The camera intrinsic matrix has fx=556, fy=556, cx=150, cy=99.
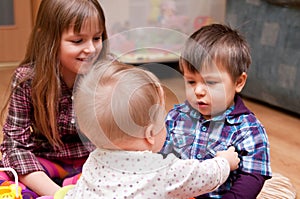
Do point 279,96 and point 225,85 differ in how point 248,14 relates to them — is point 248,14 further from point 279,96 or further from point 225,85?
point 225,85

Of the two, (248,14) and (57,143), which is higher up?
(248,14)

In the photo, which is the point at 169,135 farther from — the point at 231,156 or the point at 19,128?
the point at 19,128

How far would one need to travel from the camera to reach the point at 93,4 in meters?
1.35

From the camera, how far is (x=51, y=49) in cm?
135

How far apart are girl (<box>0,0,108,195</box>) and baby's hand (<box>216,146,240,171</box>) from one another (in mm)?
397

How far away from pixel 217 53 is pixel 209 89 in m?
0.08

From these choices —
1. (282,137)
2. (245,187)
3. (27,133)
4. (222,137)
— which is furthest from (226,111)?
(282,137)

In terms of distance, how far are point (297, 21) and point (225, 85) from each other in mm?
1130

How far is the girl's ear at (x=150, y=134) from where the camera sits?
0.91 meters

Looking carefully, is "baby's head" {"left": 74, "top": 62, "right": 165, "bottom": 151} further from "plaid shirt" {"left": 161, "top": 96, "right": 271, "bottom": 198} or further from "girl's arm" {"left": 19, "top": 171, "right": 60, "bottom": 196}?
"girl's arm" {"left": 19, "top": 171, "right": 60, "bottom": 196}

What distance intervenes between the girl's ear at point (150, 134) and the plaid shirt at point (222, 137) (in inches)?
6.7

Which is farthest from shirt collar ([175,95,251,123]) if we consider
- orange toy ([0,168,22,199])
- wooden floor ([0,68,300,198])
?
wooden floor ([0,68,300,198])

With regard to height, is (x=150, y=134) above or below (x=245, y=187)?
above

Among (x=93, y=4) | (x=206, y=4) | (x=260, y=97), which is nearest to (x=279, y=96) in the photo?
(x=260, y=97)
